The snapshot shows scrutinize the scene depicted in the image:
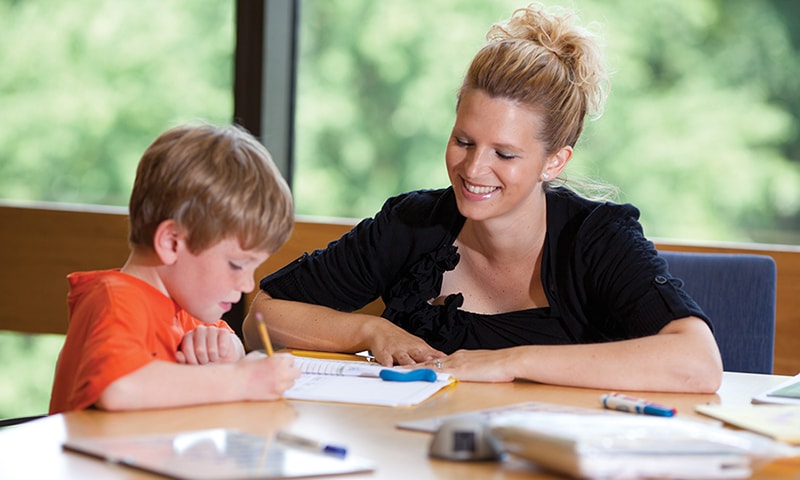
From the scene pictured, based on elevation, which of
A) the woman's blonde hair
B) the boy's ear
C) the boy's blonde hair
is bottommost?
the boy's ear

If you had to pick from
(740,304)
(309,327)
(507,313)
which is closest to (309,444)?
(309,327)

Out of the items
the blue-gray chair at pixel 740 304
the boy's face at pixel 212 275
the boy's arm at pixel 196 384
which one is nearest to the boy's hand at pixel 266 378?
the boy's arm at pixel 196 384

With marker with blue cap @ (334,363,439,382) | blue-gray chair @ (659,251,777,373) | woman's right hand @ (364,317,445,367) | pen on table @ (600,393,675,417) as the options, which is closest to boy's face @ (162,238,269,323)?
marker with blue cap @ (334,363,439,382)

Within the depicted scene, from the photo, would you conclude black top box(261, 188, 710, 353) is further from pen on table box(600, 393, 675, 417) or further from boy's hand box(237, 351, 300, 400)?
boy's hand box(237, 351, 300, 400)

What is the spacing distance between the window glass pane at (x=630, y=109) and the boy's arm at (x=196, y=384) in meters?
2.16

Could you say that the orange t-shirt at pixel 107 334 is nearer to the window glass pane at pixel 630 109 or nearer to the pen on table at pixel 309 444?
the pen on table at pixel 309 444

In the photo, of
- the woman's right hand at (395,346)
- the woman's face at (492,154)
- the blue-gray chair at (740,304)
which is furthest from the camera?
the blue-gray chair at (740,304)

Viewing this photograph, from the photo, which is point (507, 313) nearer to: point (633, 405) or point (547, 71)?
point (547, 71)

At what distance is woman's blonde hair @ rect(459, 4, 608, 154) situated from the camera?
193cm

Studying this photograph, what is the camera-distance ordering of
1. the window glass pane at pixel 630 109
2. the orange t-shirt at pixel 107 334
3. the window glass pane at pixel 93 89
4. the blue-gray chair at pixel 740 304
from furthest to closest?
the window glass pane at pixel 93 89
the window glass pane at pixel 630 109
the blue-gray chair at pixel 740 304
the orange t-shirt at pixel 107 334

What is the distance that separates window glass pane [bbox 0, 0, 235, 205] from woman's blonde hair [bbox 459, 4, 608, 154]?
1.88m

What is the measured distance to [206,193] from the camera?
1445mm

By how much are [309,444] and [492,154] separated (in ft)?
2.96

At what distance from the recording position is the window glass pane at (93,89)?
12.4 ft
